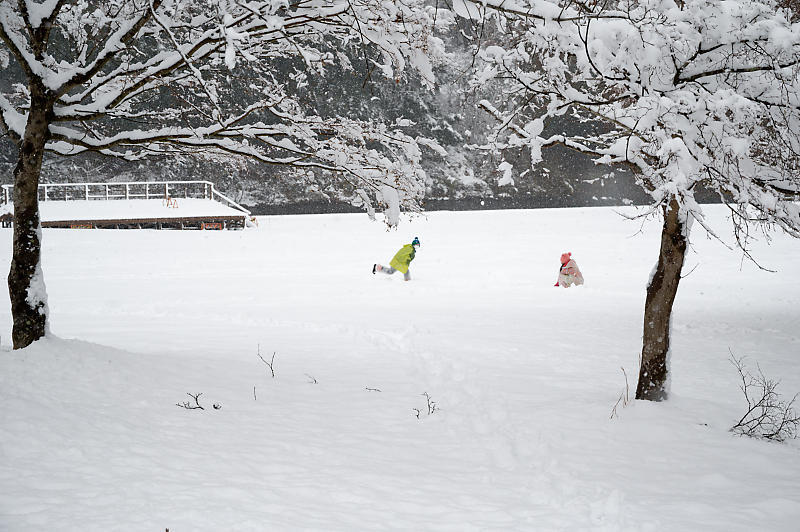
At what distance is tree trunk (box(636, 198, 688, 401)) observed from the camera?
18.2 feet

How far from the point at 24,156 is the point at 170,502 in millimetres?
4373

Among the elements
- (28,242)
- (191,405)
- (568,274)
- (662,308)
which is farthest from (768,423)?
(568,274)

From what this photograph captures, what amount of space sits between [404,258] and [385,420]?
36.8 ft

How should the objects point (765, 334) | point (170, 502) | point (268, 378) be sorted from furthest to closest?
point (765, 334), point (268, 378), point (170, 502)

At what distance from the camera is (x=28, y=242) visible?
20.4 feet

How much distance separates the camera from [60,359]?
18.7 ft

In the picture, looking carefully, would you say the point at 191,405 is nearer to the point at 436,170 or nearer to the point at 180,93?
the point at 180,93

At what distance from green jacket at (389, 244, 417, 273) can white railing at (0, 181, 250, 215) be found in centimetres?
1430

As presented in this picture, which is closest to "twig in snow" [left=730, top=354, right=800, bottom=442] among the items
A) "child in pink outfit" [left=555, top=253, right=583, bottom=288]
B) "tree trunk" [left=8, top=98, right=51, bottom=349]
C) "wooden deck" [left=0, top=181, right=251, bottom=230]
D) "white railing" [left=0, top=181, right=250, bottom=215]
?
"tree trunk" [left=8, top=98, right=51, bottom=349]

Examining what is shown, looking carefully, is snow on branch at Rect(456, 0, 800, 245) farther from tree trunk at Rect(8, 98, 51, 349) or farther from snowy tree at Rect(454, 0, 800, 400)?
tree trunk at Rect(8, 98, 51, 349)

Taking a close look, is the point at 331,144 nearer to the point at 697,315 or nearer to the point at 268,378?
the point at 268,378

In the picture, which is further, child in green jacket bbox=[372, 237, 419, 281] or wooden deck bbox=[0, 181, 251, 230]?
wooden deck bbox=[0, 181, 251, 230]

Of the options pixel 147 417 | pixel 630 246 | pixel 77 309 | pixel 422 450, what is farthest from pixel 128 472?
pixel 630 246

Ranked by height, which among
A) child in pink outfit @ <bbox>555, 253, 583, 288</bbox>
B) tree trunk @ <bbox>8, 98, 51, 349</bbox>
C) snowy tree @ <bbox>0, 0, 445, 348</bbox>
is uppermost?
snowy tree @ <bbox>0, 0, 445, 348</bbox>
